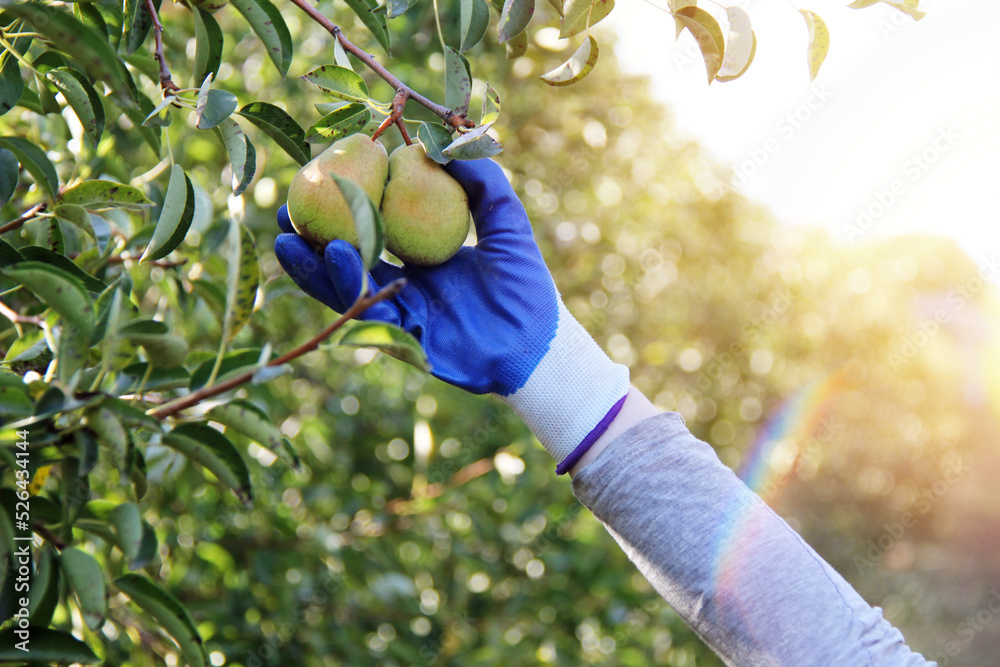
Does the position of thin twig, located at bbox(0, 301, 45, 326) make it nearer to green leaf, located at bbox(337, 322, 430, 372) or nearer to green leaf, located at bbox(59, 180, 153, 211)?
green leaf, located at bbox(59, 180, 153, 211)

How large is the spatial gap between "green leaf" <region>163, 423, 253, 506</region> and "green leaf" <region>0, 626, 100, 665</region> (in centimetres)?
19

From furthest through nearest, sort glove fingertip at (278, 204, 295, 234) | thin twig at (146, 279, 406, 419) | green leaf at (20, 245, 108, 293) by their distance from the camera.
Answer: glove fingertip at (278, 204, 295, 234)
green leaf at (20, 245, 108, 293)
thin twig at (146, 279, 406, 419)

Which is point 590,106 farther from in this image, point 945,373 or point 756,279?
point 945,373

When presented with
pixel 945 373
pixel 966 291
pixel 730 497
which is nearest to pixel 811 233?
pixel 966 291

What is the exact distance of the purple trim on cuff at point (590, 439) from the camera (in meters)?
0.94

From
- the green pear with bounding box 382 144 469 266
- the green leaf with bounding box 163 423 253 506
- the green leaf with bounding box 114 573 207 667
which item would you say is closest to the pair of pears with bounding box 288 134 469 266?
the green pear with bounding box 382 144 469 266

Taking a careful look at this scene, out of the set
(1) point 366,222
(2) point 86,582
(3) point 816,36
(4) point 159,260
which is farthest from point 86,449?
(3) point 816,36

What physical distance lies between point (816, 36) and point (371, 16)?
54 cm

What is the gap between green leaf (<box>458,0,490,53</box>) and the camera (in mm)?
831

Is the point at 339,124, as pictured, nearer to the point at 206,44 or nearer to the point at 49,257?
the point at 206,44

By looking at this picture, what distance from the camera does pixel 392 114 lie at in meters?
0.83

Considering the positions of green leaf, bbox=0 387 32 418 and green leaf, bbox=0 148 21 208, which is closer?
green leaf, bbox=0 387 32 418

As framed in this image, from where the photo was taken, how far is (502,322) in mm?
1010

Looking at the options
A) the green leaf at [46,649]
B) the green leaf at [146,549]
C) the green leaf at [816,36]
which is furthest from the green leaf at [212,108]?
the green leaf at [816,36]
